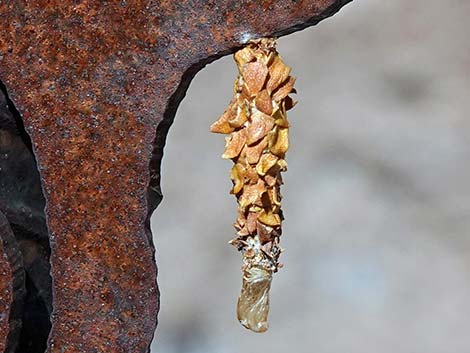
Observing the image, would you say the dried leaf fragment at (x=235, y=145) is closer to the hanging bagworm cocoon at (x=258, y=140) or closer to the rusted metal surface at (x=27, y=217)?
the hanging bagworm cocoon at (x=258, y=140)

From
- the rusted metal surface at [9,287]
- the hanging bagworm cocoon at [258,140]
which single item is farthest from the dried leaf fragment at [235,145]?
the rusted metal surface at [9,287]

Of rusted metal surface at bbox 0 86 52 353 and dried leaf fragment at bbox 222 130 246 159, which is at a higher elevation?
dried leaf fragment at bbox 222 130 246 159

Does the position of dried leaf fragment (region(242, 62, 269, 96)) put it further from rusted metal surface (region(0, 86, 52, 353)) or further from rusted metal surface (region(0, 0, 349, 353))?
rusted metal surface (region(0, 86, 52, 353))

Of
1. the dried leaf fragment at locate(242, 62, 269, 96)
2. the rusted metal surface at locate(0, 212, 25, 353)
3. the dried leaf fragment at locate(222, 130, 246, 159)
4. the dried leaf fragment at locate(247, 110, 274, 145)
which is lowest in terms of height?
the rusted metal surface at locate(0, 212, 25, 353)

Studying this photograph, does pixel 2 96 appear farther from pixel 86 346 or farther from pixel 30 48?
pixel 86 346

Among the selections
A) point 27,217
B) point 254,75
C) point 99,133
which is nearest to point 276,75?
point 254,75

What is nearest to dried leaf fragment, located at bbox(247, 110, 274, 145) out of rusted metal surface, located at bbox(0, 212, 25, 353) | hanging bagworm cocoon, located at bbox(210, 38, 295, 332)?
hanging bagworm cocoon, located at bbox(210, 38, 295, 332)

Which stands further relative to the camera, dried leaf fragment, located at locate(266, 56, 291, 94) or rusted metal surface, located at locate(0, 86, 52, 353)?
rusted metal surface, located at locate(0, 86, 52, 353)

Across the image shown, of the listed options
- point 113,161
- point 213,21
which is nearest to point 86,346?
point 113,161
